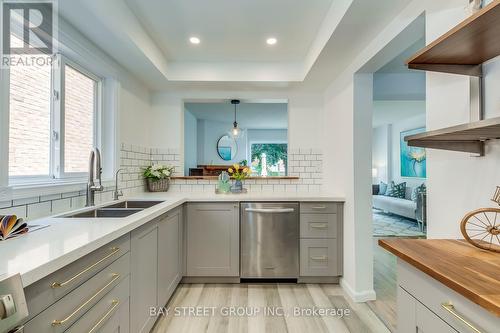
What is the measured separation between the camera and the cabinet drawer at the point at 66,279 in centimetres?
79

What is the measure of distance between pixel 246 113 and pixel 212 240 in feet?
13.1

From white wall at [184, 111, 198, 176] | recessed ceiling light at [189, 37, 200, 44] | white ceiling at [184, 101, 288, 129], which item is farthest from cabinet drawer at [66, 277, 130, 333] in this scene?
white wall at [184, 111, 198, 176]

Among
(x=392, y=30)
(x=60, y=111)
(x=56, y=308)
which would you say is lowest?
(x=56, y=308)

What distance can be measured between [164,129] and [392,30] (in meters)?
2.66

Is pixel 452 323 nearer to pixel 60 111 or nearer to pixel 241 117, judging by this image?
→ pixel 60 111

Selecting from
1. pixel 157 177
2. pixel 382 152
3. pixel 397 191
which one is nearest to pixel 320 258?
pixel 157 177

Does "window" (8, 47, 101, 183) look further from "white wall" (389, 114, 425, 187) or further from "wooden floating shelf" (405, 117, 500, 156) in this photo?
"white wall" (389, 114, 425, 187)

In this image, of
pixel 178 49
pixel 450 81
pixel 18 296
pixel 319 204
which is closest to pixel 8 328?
pixel 18 296

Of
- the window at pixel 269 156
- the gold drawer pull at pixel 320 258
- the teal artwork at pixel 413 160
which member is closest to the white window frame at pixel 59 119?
the gold drawer pull at pixel 320 258

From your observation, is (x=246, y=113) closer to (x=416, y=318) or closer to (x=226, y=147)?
(x=226, y=147)

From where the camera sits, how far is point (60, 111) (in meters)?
1.79

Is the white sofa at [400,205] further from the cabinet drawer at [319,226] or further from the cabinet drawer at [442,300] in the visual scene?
the cabinet drawer at [442,300]

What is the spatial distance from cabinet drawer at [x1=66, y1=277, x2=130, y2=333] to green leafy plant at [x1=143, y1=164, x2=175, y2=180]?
1.71 meters

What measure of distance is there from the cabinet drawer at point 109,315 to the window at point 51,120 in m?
0.92
